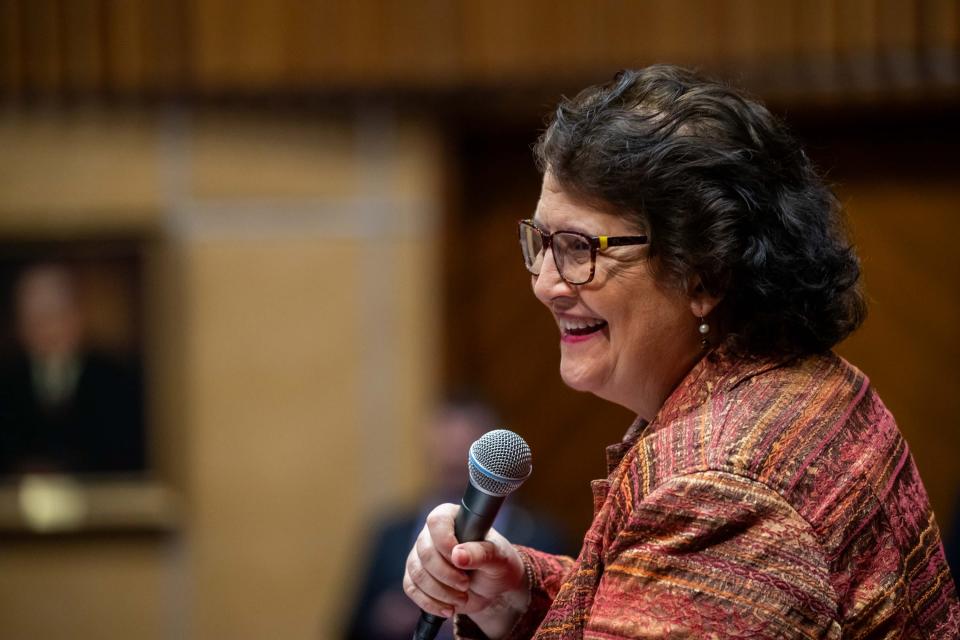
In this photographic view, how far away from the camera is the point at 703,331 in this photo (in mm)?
1565

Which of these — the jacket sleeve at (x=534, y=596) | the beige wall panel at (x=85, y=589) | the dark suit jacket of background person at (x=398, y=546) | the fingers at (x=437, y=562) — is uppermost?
the fingers at (x=437, y=562)

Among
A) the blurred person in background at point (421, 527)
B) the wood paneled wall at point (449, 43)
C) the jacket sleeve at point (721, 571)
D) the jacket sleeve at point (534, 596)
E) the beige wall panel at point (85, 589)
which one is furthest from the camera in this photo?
the beige wall panel at point (85, 589)

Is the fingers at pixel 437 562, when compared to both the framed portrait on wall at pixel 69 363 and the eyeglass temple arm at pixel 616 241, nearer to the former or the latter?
the eyeglass temple arm at pixel 616 241

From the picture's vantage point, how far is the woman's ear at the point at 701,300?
1.56m

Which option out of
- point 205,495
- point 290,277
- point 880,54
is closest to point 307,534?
point 205,495

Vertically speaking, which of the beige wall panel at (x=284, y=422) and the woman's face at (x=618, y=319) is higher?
the woman's face at (x=618, y=319)

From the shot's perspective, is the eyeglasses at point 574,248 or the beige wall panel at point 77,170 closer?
the eyeglasses at point 574,248

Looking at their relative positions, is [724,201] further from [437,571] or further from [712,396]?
[437,571]

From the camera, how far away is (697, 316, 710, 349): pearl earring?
1.57 metres

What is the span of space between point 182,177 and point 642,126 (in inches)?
131

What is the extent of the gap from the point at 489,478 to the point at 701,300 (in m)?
0.33

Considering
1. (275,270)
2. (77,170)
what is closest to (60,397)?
(77,170)

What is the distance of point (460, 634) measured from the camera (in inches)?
72.5

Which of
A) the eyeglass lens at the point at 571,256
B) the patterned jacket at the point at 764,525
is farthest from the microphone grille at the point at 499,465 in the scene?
the eyeglass lens at the point at 571,256
